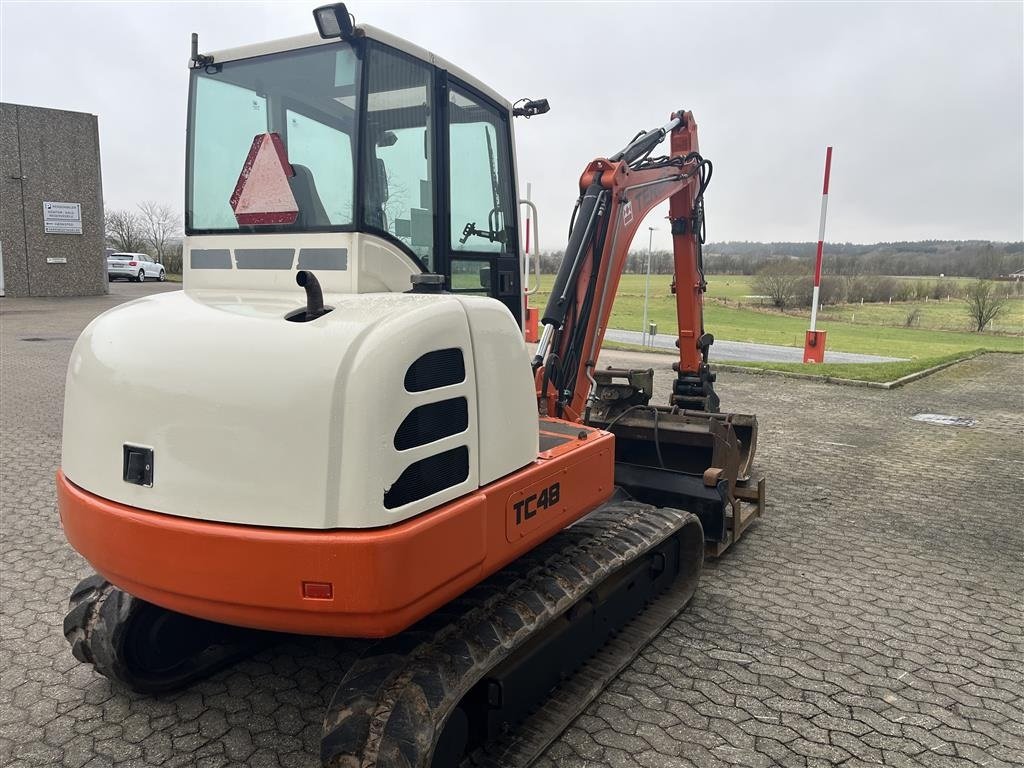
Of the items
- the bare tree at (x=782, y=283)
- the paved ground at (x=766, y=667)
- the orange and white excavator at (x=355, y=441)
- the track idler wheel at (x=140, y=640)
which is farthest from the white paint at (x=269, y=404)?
the bare tree at (x=782, y=283)

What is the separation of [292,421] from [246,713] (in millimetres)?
1777

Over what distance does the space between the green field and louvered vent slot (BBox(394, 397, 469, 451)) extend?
19.0m

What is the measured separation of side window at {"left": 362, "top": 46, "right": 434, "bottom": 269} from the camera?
9.31 ft

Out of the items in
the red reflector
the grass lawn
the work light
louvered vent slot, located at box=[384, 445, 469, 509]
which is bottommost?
the grass lawn

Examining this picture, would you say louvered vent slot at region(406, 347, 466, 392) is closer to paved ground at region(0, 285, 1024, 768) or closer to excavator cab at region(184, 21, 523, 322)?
excavator cab at region(184, 21, 523, 322)

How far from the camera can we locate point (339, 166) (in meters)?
2.84

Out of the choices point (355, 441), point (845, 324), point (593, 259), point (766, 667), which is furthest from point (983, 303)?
point (355, 441)

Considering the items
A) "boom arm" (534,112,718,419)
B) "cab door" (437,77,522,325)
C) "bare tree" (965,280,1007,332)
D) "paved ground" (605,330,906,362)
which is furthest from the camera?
"bare tree" (965,280,1007,332)

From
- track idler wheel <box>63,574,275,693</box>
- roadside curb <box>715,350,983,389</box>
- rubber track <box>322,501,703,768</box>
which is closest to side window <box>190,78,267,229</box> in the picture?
track idler wheel <box>63,574,275,693</box>

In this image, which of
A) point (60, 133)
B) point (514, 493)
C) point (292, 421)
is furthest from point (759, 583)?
point (60, 133)

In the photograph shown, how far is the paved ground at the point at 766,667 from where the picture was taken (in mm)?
3090

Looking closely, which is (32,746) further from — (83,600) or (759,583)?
(759,583)

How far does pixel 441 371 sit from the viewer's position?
2.55 m

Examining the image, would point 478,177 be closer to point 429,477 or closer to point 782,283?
point 429,477
